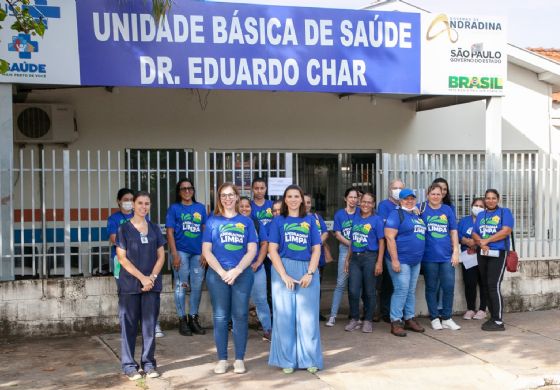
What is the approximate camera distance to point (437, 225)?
8039mm

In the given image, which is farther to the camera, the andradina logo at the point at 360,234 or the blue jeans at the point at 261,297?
the andradina logo at the point at 360,234

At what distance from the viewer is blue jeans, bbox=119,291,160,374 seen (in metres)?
6.17

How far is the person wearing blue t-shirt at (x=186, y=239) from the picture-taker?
7.68 metres

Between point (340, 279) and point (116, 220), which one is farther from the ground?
point (116, 220)

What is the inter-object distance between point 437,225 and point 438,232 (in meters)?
0.08

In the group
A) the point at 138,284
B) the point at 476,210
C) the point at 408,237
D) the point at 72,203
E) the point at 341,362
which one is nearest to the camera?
the point at 138,284

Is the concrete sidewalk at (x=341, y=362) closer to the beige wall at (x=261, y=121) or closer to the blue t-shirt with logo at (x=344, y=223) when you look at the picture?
the blue t-shirt with logo at (x=344, y=223)

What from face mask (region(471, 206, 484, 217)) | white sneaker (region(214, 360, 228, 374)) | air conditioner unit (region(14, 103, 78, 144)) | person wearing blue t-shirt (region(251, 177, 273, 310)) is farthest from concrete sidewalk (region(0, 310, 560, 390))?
air conditioner unit (region(14, 103, 78, 144))

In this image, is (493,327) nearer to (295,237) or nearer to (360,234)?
(360,234)

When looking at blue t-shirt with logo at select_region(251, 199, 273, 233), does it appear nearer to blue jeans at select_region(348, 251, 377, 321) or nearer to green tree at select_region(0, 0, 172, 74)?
blue jeans at select_region(348, 251, 377, 321)

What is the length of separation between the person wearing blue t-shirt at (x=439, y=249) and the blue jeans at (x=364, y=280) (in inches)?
26.7

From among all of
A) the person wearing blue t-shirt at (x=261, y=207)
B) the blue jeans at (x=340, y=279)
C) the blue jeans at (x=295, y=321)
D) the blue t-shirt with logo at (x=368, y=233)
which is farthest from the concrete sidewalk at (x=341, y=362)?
the person wearing blue t-shirt at (x=261, y=207)

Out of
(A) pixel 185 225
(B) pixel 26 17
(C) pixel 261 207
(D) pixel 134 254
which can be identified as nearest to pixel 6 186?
(B) pixel 26 17

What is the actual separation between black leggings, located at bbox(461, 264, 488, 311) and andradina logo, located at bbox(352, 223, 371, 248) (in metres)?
1.71
